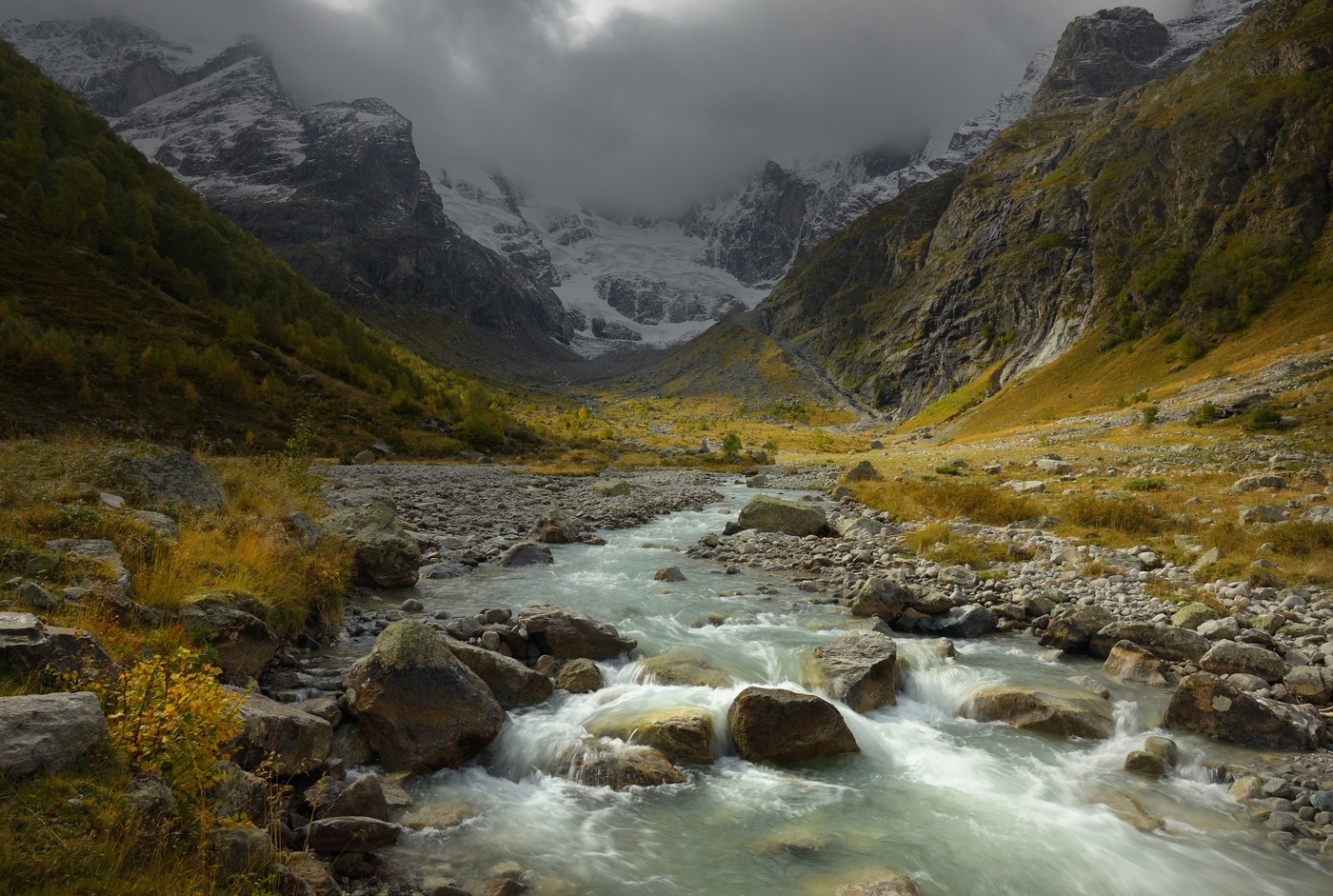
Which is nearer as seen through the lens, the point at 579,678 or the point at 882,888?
the point at 882,888

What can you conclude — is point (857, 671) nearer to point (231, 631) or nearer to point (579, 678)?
point (579, 678)

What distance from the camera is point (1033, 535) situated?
2048 cm

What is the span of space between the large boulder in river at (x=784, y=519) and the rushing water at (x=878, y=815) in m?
13.6

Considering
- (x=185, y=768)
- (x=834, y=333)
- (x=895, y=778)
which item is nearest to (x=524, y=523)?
(x=895, y=778)

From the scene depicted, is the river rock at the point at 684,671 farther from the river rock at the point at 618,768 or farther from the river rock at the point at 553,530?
→ the river rock at the point at 553,530

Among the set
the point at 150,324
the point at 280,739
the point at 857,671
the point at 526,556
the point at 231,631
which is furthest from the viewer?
the point at 150,324

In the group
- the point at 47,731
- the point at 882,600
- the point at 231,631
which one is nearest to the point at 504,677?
Answer: the point at 231,631

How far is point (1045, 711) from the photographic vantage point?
1066 centimetres

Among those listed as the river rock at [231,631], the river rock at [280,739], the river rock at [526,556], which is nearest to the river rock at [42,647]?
the river rock at [280,739]

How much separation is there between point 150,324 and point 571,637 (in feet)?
144

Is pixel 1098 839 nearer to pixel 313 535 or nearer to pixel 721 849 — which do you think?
pixel 721 849

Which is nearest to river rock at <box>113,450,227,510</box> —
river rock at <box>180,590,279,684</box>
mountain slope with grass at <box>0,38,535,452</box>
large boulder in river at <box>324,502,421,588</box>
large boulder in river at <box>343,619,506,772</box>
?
large boulder in river at <box>324,502,421,588</box>

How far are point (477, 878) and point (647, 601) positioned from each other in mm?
10243

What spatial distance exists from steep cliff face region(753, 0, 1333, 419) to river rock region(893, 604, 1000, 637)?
232 ft
